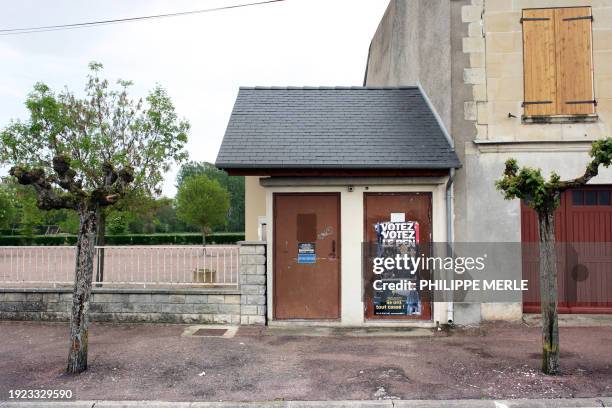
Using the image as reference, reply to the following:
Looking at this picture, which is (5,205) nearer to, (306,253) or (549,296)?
(306,253)

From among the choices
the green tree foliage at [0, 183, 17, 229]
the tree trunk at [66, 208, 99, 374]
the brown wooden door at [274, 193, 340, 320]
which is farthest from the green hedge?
the tree trunk at [66, 208, 99, 374]

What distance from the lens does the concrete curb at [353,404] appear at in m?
4.63

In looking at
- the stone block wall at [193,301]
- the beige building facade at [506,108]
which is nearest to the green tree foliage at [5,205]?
the stone block wall at [193,301]

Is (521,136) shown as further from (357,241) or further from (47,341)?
(47,341)

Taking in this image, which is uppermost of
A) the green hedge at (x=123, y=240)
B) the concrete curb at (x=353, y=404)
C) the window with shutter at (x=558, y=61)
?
the window with shutter at (x=558, y=61)

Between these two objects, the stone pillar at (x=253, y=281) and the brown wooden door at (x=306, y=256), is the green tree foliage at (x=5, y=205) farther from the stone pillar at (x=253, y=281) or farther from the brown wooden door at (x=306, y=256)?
the brown wooden door at (x=306, y=256)

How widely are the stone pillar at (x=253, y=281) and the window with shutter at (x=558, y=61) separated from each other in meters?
5.41

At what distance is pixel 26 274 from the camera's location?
27.7 ft

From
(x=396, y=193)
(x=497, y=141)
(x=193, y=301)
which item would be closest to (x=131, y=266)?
(x=193, y=301)

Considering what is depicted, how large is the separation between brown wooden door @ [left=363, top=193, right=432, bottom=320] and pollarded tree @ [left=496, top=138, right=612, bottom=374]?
2443 mm

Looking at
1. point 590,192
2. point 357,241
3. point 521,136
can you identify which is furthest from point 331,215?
point 590,192

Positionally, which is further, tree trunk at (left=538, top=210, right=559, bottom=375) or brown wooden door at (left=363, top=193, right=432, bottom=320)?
brown wooden door at (left=363, top=193, right=432, bottom=320)

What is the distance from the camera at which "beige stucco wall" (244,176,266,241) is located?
11.3 meters

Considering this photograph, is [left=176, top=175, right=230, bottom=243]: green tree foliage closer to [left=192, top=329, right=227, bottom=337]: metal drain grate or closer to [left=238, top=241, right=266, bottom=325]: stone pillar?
[left=238, top=241, right=266, bottom=325]: stone pillar
